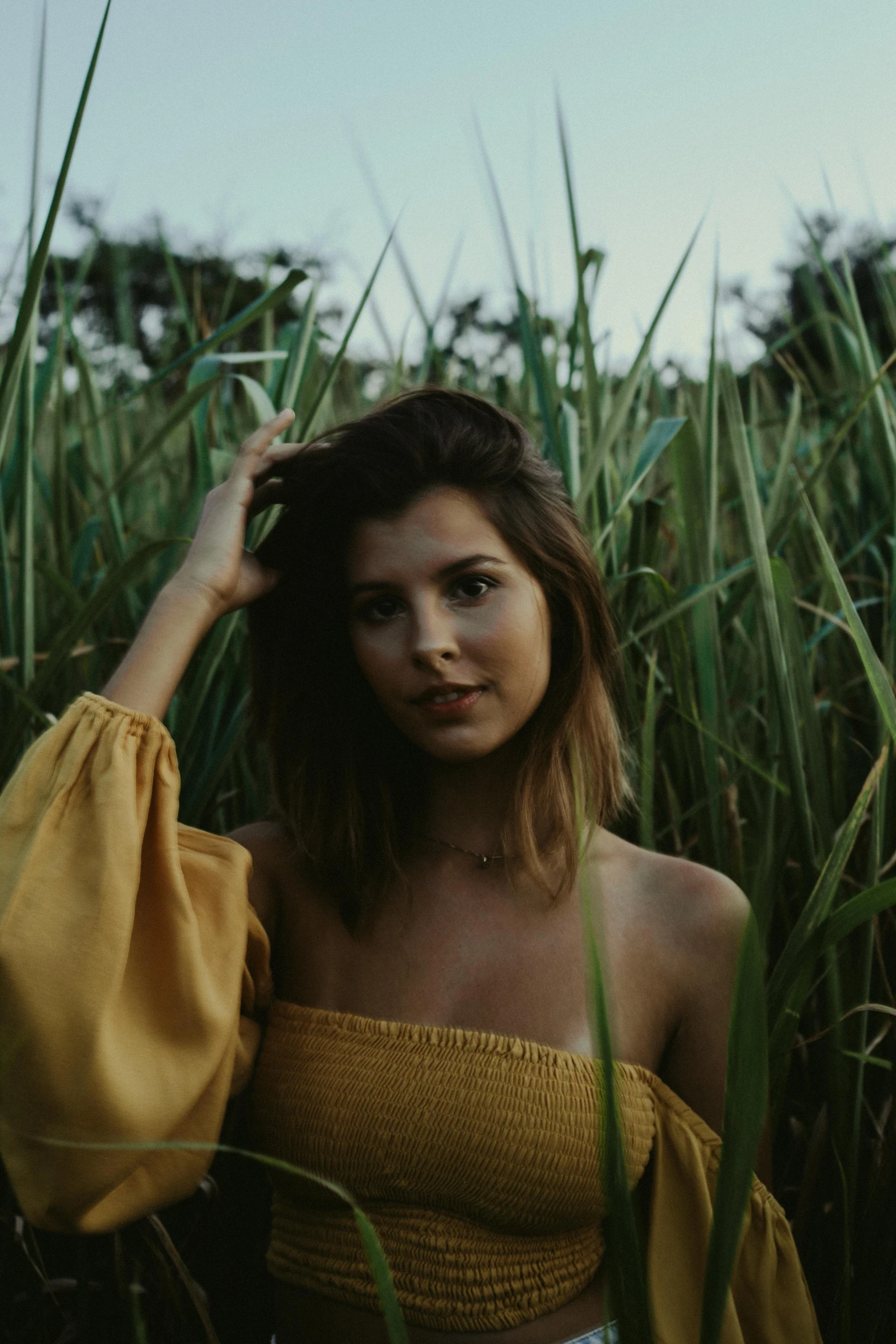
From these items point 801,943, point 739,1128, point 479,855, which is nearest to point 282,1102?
point 479,855

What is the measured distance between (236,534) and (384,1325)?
29.3 inches

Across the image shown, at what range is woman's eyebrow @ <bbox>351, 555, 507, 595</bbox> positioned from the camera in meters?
0.99

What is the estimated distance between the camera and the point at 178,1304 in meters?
0.99

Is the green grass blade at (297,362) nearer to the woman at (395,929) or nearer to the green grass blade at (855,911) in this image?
the woman at (395,929)

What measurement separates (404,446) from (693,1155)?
733 millimetres

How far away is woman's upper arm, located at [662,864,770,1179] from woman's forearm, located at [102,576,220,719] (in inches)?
20.7

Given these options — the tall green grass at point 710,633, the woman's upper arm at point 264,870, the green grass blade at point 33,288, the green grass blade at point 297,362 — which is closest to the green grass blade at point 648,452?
the tall green grass at point 710,633

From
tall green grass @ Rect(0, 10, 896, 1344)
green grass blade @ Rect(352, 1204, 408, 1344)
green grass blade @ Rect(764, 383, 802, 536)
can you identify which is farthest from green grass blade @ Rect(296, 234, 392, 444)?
green grass blade @ Rect(352, 1204, 408, 1344)

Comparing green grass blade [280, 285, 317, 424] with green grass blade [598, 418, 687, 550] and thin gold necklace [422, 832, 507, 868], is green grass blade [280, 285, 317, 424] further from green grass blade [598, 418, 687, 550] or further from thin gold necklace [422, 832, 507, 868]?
thin gold necklace [422, 832, 507, 868]

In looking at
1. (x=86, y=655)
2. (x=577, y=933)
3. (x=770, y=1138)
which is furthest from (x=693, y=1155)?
(x=86, y=655)

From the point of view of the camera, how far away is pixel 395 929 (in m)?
1.06

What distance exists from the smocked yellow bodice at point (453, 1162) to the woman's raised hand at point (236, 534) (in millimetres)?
434

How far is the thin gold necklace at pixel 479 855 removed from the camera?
3.59 feet

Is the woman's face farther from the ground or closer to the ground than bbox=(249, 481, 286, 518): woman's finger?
closer to the ground
